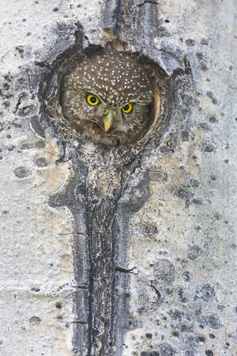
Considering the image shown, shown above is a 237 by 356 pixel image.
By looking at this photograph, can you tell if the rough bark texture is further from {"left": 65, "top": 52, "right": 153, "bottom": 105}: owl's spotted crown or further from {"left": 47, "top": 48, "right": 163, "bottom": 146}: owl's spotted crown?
{"left": 65, "top": 52, "right": 153, "bottom": 105}: owl's spotted crown

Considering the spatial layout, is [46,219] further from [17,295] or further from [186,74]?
[186,74]

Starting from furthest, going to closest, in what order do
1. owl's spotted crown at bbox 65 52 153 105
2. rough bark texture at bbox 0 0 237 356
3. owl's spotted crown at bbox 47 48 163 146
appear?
1. owl's spotted crown at bbox 65 52 153 105
2. owl's spotted crown at bbox 47 48 163 146
3. rough bark texture at bbox 0 0 237 356

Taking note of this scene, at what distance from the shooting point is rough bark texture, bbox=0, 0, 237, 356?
194 cm

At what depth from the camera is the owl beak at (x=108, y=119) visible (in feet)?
10.3

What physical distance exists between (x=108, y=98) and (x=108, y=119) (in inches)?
6.5

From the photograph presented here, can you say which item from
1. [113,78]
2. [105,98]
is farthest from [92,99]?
[113,78]

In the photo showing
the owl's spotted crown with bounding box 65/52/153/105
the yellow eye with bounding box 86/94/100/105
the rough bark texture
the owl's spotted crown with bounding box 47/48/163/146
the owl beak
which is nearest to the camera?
the rough bark texture

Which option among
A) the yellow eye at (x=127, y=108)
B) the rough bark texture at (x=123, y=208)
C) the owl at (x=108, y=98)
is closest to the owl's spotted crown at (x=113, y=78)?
the owl at (x=108, y=98)

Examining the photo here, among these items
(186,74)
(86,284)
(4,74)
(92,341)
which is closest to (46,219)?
(86,284)

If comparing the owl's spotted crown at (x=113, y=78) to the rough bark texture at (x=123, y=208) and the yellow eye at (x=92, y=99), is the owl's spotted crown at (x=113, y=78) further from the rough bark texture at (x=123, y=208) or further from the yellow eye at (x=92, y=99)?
the rough bark texture at (x=123, y=208)

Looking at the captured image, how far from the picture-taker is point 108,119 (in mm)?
3168

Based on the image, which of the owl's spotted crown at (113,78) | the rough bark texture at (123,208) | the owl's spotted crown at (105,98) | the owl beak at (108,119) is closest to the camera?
the rough bark texture at (123,208)

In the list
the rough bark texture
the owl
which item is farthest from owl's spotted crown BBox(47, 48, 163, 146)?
the rough bark texture

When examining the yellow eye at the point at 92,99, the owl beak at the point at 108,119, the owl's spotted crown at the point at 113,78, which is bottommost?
the owl beak at the point at 108,119
